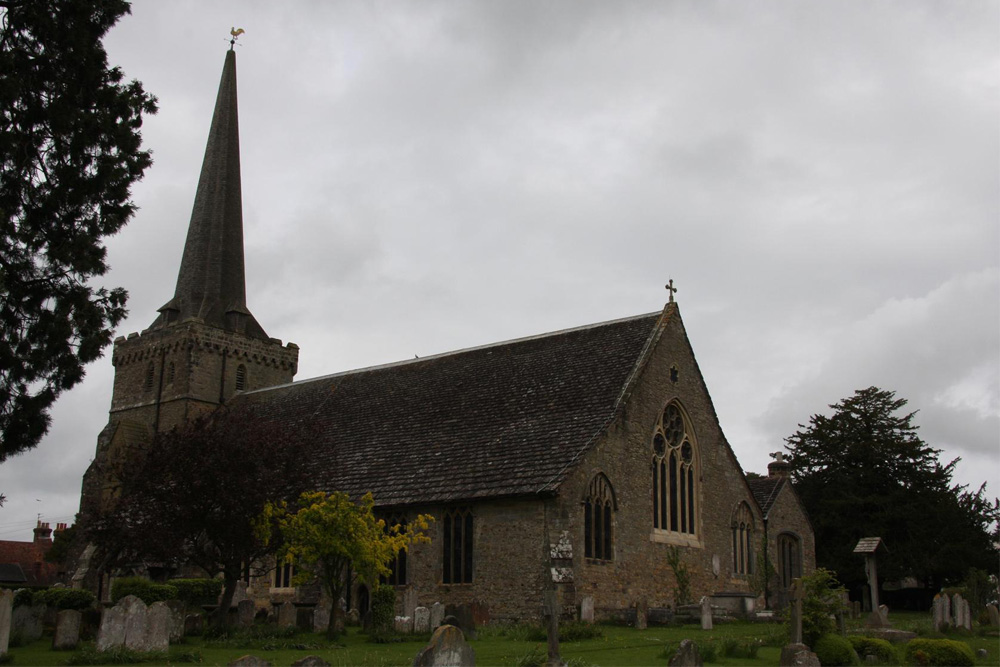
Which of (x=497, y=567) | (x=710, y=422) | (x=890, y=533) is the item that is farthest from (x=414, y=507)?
(x=890, y=533)

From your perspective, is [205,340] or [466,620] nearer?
[466,620]

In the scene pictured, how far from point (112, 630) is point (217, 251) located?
1228 inches

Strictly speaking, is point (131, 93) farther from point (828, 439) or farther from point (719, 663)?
point (828, 439)

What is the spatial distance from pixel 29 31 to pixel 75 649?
11712 mm

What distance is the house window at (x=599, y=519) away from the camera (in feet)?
85.8

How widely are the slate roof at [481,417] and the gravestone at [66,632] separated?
21.8 ft

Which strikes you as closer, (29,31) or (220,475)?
(29,31)

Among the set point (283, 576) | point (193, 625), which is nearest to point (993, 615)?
point (193, 625)

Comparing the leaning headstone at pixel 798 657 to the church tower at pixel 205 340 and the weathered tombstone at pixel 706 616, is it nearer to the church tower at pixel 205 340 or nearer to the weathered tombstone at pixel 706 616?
the weathered tombstone at pixel 706 616

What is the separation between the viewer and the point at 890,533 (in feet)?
138

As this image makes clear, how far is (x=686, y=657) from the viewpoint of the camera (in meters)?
13.5

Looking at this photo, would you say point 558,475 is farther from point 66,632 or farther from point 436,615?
point 66,632

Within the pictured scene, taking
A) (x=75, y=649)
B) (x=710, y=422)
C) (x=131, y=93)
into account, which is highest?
(x=131, y=93)

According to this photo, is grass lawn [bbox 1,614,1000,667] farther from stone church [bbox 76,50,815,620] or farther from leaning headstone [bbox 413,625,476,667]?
stone church [bbox 76,50,815,620]
